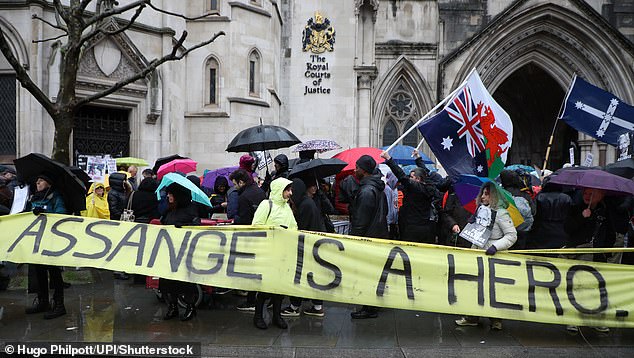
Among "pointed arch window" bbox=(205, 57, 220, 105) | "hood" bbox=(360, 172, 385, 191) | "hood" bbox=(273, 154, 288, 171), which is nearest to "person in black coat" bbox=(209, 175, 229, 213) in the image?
"hood" bbox=(273, 154, 288, 171)

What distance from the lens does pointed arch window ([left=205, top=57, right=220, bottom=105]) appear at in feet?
55.9

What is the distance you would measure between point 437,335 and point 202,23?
519 inches

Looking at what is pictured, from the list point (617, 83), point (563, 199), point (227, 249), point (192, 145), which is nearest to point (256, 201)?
point (227, 249)

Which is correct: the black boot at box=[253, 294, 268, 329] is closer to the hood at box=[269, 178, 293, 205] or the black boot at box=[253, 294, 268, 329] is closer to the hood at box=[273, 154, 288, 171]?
the hood at box=[269, 178, 293, 205]

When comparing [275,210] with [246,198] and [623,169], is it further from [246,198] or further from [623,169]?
[623,169]

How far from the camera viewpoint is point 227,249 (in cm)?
641

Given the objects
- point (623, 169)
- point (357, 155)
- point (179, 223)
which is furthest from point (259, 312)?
point (623, 169)

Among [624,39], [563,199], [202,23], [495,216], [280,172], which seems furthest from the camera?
[624,39]

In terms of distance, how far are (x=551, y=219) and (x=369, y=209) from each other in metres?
Answer: 2.14

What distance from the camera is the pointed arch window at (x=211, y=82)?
17.0 m

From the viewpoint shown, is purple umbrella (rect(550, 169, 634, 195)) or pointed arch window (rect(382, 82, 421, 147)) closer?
purple umbrella (rect(550, 169, 634, 195))

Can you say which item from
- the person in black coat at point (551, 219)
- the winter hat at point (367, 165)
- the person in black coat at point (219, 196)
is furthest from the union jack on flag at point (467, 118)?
the person in black coat at point (219, 196)

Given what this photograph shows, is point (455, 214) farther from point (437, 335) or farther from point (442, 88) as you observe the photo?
point (442, 88)

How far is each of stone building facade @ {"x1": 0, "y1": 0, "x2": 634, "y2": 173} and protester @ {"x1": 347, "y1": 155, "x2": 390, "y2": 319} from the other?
28.4 feet
